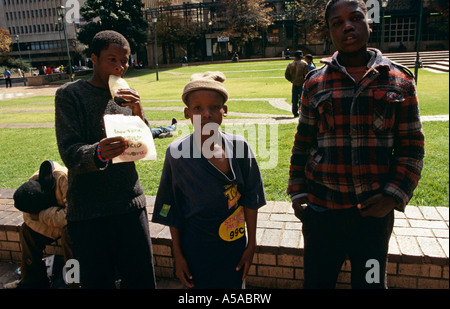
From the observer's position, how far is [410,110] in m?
1.74

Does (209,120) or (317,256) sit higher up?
(209,120)

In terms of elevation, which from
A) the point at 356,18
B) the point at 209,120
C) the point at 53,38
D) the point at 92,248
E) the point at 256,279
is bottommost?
the point at 256,279

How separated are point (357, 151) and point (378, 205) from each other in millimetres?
281

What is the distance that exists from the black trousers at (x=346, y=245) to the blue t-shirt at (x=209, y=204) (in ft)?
1.24

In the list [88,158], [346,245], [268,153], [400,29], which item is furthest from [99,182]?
[400,29]

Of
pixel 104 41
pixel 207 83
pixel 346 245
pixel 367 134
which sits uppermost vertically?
pixel 104 41

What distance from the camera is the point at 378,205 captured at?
1.76 meters

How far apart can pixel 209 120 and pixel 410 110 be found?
3.31 ft

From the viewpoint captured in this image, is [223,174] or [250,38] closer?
[223,174]

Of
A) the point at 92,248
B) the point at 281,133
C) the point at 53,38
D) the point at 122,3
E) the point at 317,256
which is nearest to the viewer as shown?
the point at 317,256

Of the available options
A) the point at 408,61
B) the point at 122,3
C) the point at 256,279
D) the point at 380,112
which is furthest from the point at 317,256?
the point at 122,3

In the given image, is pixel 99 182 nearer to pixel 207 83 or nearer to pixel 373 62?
pixel 207 83

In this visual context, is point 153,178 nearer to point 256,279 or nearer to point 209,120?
point 256,279

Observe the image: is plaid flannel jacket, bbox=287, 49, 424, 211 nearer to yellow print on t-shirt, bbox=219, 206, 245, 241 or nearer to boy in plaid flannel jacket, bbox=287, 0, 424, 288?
boy in plaid flannel jacket, bbox=287, 0, 424, 288
